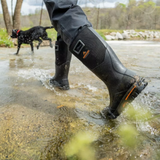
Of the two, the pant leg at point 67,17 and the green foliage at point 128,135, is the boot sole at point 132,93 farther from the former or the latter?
the pant leg at point 67,17

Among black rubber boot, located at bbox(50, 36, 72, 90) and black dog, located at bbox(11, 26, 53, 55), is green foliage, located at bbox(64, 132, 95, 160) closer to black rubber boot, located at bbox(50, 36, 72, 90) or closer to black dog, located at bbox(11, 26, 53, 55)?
black rubber boot, located at bbox(50, 36, 72, 90)

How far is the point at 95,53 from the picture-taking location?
0.62 m

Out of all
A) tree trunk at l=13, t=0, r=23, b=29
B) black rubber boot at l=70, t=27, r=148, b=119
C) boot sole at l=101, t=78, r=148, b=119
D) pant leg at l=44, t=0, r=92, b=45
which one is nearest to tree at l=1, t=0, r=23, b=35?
tree trunk at l=13, t=0, r=23, b=29

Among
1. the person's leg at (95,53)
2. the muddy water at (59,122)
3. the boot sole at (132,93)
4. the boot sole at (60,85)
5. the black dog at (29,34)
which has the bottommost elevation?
the black dog at (29,34)

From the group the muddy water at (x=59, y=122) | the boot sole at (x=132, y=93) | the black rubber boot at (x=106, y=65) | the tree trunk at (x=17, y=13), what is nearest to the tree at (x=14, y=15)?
the tree trunk at (x=17, y=13)

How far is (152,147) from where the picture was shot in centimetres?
49

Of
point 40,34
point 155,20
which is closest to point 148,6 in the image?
point 155,20

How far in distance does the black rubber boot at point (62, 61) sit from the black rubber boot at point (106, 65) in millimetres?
417

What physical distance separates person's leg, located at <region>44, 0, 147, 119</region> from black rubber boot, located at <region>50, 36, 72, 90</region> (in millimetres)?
397

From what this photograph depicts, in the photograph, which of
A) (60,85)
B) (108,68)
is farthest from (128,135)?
(60,85)

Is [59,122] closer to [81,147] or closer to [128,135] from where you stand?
[81,147]

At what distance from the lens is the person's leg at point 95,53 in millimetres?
626

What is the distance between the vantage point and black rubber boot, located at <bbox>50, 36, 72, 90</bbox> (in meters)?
1.06

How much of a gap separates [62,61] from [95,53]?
0.49 m
